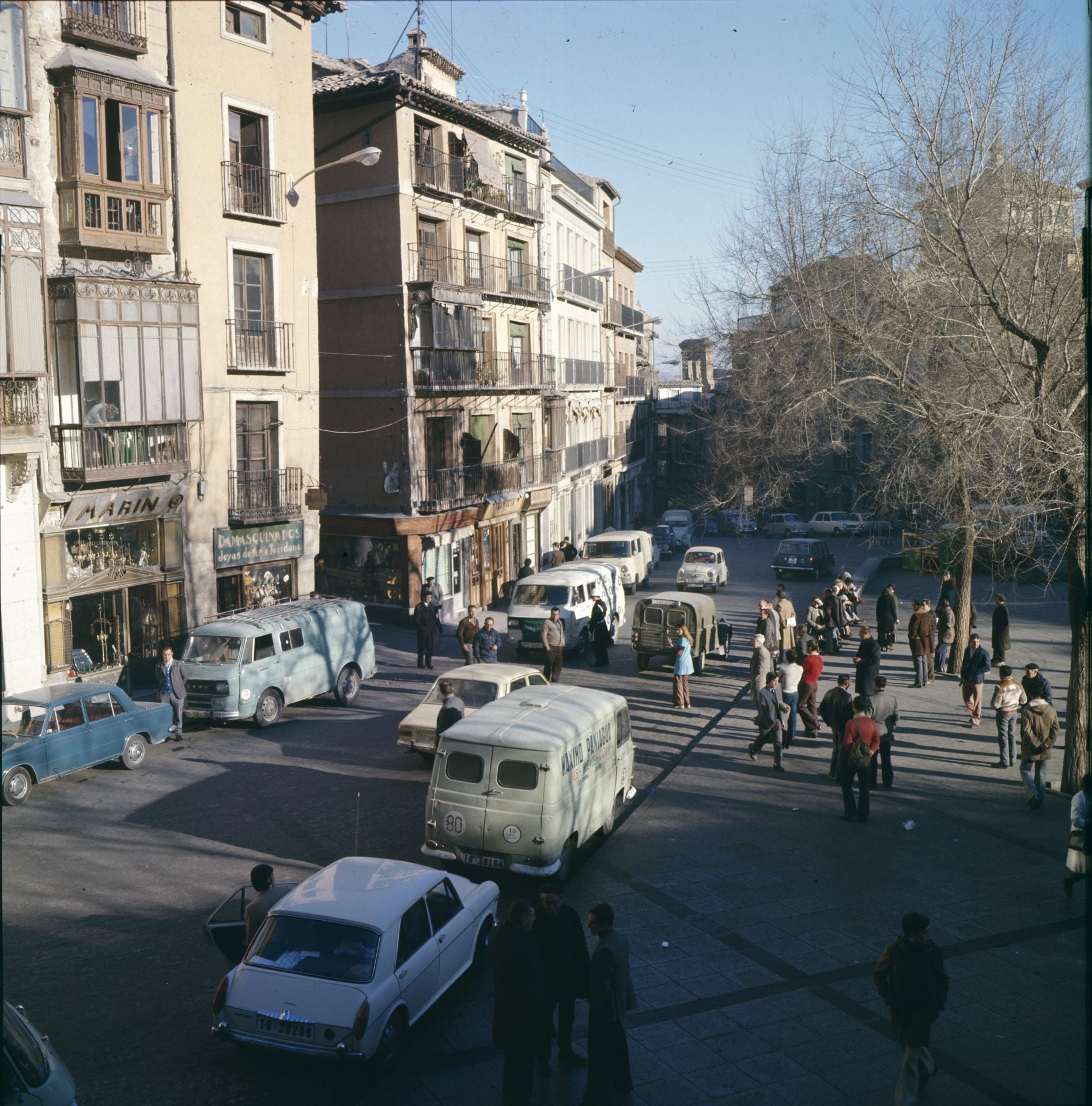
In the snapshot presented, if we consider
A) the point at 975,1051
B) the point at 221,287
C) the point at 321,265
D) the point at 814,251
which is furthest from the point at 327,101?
the point at 975,1051

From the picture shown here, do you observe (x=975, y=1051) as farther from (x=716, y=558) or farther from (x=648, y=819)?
(x=716, y=558)

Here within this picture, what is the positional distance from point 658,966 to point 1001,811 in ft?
22.9

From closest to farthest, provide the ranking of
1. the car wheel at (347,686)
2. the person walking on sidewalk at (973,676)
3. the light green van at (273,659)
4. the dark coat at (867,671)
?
the dark coat at (867,671) < the light green van at (273,659) < the person walking on sidewalk at (973,676) < the car wheel at (347,686)

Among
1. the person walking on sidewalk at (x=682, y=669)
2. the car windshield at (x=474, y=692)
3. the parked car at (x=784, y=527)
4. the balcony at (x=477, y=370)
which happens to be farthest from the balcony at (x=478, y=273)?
the parked car at (x=784, y=527)

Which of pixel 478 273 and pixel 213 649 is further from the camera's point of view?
pixel 478 273

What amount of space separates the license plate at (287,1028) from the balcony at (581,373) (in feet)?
128

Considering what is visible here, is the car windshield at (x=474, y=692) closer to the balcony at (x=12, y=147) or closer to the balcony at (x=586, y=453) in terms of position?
the balcony at (x=12, y=147)

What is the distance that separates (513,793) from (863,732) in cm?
512

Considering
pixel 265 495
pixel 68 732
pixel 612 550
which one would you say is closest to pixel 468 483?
pixel 612 550

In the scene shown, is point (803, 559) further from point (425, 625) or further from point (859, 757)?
point (859, 757)

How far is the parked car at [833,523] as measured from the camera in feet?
190

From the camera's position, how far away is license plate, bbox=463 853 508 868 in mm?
11797

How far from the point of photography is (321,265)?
3197 cm

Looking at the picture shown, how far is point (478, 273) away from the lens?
35406 millimetres
